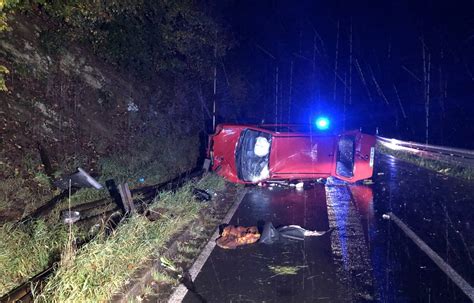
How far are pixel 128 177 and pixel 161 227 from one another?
15.8 ft

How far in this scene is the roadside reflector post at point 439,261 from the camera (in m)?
4.55

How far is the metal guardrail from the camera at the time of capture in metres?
12.2

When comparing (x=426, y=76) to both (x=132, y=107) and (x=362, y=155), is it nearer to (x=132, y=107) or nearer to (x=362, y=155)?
(x=362, y=155)

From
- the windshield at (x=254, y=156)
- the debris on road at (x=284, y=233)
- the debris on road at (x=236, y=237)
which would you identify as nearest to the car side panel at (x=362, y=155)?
the windshield at (x=254, y=156)

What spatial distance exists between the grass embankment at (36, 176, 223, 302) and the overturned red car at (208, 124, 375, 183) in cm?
362

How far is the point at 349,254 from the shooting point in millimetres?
5656

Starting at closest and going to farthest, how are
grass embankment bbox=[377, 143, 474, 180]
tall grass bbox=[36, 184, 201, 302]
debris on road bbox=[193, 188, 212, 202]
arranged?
tall grass bbox=[36, 184, 201, 302] → debris on road bbox=[193, 188, 212, 202] → grass embankment bbox=[377, 143, 474, 180]

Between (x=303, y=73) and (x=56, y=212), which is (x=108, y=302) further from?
(x=303, y=73)

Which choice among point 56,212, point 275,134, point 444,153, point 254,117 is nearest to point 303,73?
point 254,117

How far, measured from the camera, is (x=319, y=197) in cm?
963

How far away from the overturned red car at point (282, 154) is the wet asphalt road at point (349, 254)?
2.86 ft

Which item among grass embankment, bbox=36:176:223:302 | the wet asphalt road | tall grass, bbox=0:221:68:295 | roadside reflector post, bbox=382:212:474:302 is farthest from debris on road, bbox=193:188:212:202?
roadside reflector post, bbox=382:212:474:302

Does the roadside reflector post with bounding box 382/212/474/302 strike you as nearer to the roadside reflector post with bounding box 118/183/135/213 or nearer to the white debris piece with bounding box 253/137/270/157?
the white debris piece with bounding box 253/137/270/157

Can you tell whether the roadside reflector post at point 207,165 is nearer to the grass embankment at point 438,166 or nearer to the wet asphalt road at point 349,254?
the wet asphalt road at point 349,254
